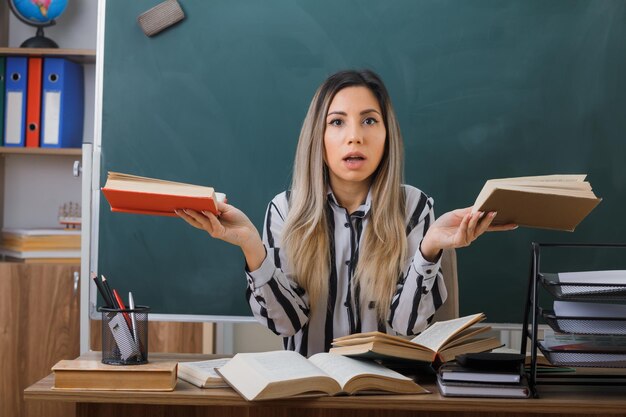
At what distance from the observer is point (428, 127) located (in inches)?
101

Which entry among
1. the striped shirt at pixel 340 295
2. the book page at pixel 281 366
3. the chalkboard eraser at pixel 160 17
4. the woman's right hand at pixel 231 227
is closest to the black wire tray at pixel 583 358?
the book page at pixel 281 366

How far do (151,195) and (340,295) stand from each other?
829 mm

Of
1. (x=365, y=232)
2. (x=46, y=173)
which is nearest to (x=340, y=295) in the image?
(x=365, y=232)

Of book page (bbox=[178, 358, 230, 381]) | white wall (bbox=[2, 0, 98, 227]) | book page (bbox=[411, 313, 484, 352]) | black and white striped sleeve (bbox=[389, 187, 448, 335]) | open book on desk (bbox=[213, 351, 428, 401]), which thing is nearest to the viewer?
open book on desk (bbox=[213, 351, 428, 401])

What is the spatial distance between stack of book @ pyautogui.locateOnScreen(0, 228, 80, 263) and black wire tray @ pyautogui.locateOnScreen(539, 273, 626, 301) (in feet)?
7.14

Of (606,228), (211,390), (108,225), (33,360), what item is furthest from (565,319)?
(33,360)

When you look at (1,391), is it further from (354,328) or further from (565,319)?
(565,319)

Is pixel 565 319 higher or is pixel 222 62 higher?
pixel 222 62

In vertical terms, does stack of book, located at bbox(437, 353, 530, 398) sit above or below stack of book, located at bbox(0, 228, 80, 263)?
below

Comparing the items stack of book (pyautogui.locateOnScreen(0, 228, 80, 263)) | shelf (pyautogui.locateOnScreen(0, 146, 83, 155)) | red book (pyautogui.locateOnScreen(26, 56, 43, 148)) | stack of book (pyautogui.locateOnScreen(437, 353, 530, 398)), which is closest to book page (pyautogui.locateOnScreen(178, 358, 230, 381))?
stack of book (pyautogui.locateOnScreen(437, 353, 530, 398))

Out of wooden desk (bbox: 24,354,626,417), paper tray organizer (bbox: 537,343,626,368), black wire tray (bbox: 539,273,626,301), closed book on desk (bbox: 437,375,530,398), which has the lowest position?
wooden desk (bbox: 24,354,626,417)

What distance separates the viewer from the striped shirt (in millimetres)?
1922

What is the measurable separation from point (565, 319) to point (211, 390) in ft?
2.04

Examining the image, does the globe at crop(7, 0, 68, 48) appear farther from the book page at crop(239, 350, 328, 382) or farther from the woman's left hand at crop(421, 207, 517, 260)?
the book page at crop(239, 350, 328, 382)
